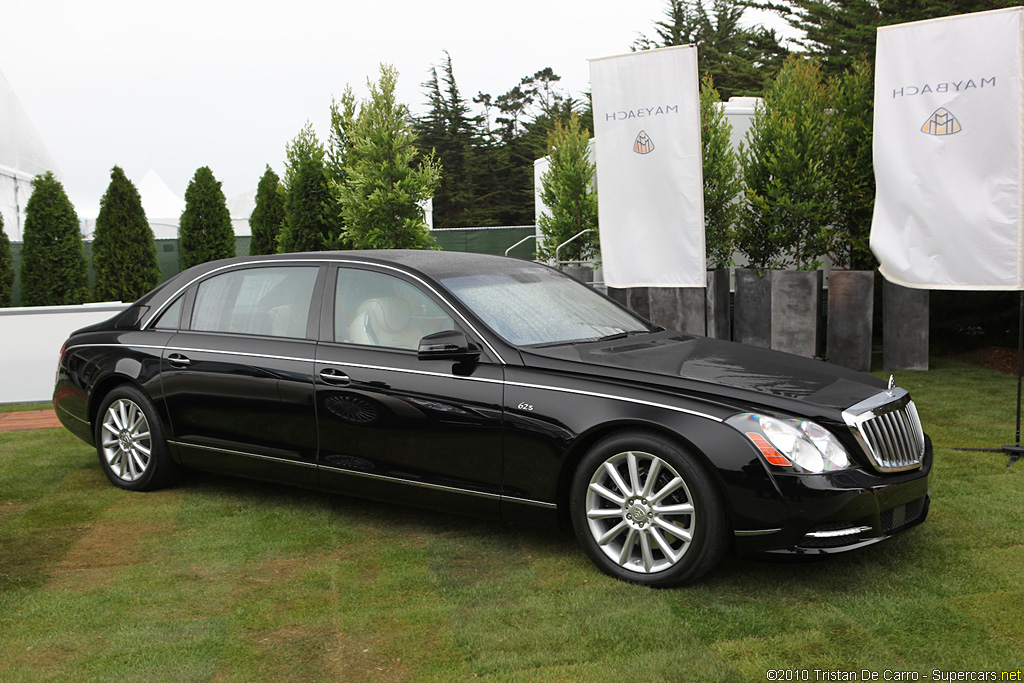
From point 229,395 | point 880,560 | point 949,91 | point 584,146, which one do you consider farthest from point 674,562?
point 584,146

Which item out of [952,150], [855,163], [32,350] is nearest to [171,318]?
[32,350]

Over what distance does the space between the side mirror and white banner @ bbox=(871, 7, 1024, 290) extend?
4.44 meters

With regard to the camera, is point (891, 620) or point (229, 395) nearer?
point (891, 620)

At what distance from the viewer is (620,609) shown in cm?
374

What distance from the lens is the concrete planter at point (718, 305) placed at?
38.0 feet

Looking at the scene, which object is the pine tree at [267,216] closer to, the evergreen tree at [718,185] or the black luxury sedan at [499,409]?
the evergreen tree at [718,185]

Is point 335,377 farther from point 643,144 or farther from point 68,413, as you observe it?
point 643,144

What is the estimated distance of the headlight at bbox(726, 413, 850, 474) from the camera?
371cm

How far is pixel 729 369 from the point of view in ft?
14.0

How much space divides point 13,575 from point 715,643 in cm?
334

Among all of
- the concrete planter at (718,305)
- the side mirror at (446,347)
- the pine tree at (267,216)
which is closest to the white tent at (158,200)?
the pine tree at (267,216)

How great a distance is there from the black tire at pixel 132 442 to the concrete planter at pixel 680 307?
23.3 ft

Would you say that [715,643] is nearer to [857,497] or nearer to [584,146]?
[857,497]

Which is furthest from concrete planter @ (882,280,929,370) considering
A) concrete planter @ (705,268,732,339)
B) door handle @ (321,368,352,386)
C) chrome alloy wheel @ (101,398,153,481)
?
chrome alloy wheel @ (101,398,153,481)
